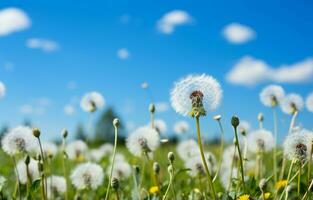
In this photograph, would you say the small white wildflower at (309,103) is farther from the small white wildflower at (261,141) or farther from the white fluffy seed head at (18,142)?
the white fluffy seed head at (18,142)

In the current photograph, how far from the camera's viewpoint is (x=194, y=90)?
2344mm

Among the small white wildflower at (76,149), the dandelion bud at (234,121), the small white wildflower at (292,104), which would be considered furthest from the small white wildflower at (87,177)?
the small white wildflower at (76,149)

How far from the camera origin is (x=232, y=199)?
102 inches

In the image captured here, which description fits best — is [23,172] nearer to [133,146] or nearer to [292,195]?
[133,146]

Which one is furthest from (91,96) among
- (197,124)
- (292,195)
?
(197,124)

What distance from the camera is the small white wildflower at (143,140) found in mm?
3254

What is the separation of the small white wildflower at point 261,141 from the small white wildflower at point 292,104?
27 cm

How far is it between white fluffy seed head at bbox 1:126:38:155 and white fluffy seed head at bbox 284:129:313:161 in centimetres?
144

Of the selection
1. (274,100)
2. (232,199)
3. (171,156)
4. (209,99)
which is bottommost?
(232,199)

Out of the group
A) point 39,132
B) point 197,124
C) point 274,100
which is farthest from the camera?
point 274,100

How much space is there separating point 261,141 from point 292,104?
0.39 meters

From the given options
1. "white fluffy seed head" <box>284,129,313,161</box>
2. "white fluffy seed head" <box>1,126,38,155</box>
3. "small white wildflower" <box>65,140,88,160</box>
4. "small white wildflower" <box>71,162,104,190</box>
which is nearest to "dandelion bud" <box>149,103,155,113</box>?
"small white wildflower" <box>71,162,104,190</box>

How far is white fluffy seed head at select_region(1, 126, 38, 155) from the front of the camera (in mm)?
3152

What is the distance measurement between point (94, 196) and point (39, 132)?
136 cm
